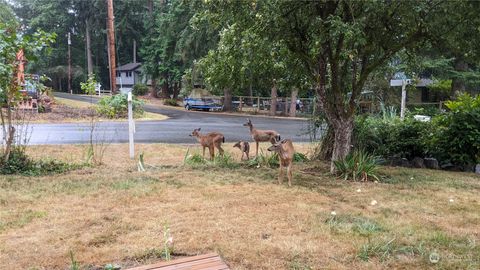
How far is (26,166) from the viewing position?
720 centimetres

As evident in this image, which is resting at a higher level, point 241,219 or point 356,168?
point 356,168

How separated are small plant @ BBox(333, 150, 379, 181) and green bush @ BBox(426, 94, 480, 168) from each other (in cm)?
239

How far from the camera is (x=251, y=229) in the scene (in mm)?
4344

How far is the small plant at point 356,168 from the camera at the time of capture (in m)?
7.30

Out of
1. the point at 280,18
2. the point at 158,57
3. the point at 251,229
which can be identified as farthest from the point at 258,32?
the point at 158,57

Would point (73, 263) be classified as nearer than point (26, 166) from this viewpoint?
Yes

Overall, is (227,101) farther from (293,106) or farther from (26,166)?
(26,166)

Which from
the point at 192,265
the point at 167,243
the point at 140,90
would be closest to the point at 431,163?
the point at 167,243

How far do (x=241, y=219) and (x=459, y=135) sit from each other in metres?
6.16

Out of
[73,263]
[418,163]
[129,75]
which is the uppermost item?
[129,75]

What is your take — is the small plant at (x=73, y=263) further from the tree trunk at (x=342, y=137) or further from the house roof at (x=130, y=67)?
the house roof at (x=130, y=67)

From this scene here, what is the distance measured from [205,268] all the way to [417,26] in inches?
231

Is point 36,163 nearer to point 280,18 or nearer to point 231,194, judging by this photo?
point 231,194

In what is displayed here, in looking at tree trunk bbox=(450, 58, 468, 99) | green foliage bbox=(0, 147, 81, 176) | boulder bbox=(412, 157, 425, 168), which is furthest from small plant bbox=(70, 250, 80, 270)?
tree trunk bbox=(450, 58, 468, 99)
